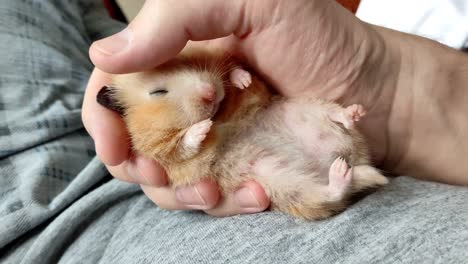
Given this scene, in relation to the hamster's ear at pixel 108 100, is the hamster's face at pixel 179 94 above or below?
above

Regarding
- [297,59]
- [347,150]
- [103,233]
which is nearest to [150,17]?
[297,59]

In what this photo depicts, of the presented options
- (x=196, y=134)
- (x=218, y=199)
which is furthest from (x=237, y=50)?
(x=218, y=199)

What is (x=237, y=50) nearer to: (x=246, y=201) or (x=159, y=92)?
(x=159, y=92)

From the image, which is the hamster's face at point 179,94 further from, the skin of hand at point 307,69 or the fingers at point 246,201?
the fingers at point 246,201

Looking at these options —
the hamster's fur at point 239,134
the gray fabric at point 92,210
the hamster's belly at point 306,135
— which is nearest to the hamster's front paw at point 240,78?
the hamster's fur at point 239,134

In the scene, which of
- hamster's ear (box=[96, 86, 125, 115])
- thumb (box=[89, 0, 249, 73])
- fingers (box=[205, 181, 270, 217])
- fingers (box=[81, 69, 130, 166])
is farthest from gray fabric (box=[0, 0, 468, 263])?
thumb (box=[89, 0, 249, 73])

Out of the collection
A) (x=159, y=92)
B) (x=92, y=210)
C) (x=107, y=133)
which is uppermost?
(x=159, y=92)

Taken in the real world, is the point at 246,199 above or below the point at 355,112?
below

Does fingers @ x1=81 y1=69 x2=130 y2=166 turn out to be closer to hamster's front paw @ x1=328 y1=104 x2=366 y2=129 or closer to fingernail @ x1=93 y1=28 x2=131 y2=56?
fingernail @ x1=93 y1=28 x2=131 y2=56
